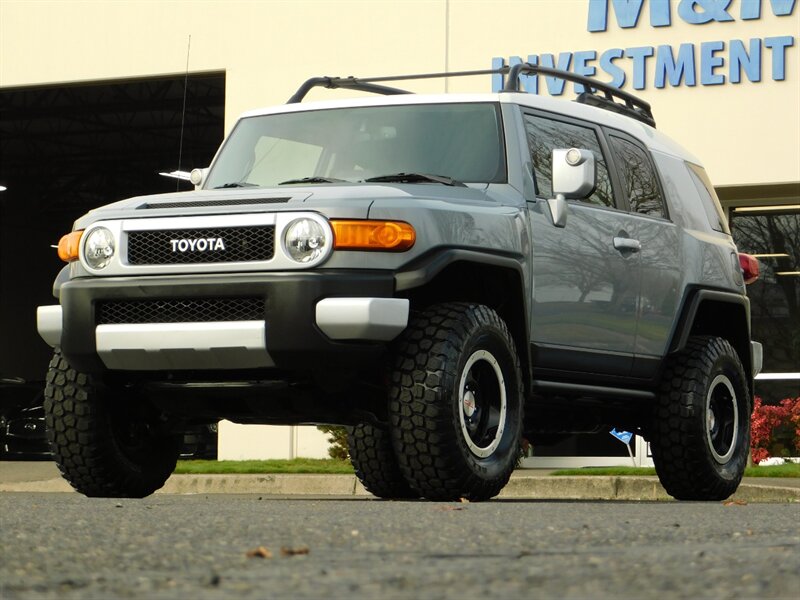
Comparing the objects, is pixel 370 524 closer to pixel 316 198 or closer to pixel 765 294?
pixel 316 198

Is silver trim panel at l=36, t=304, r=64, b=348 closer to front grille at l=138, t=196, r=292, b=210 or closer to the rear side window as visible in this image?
front grille at l=138, t=196, r=292, b=210

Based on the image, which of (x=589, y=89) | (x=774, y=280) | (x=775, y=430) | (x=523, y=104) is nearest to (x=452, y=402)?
(x=523, y=104)

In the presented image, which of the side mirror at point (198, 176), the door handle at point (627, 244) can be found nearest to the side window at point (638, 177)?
the door handle at point (627, 244)

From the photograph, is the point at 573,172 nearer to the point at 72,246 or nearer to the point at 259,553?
the point at 72,246

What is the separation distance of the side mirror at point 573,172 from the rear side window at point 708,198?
7.26ft

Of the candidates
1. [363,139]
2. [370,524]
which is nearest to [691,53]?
[363,139]

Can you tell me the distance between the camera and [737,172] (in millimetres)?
17500

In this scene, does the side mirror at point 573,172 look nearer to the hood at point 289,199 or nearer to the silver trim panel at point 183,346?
the hood at point 289,199

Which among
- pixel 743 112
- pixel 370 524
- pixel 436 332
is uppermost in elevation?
pixel 743 112

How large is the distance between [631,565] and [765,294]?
15005 millimetres

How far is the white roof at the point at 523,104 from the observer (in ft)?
27.9

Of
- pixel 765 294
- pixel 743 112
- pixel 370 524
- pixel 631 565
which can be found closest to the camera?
pixel 631 565

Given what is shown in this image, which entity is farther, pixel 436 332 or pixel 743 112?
pixel 743 112

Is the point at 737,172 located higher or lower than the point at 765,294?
higher
